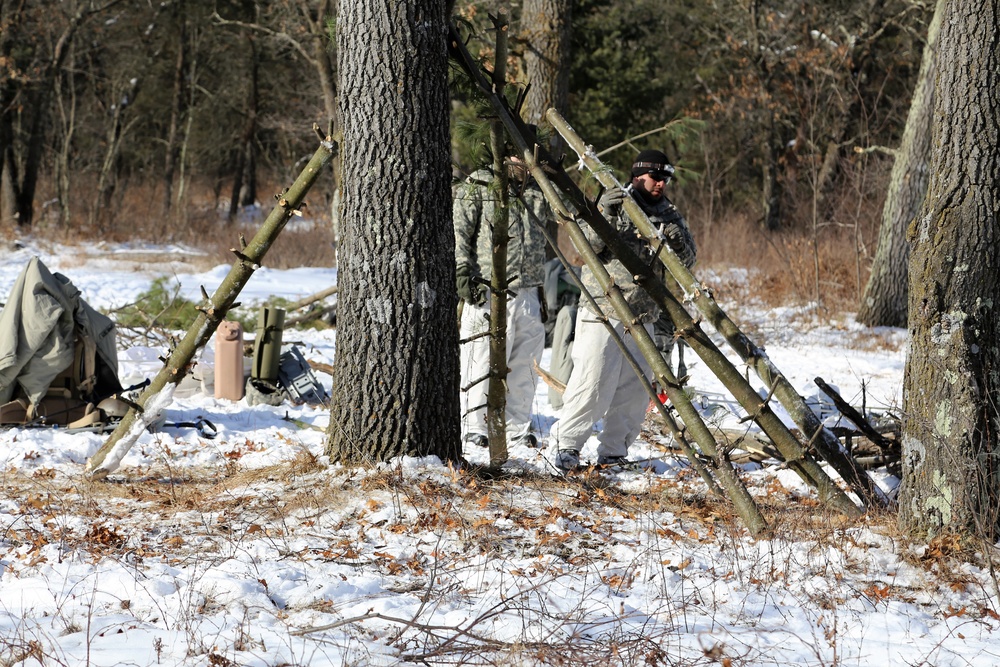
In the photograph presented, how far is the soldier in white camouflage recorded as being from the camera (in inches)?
243

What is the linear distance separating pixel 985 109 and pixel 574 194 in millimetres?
1795

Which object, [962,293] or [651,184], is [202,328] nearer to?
[651,184]

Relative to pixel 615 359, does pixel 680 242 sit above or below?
above

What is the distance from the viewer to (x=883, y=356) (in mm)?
9742

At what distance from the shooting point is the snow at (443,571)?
3.26 meters

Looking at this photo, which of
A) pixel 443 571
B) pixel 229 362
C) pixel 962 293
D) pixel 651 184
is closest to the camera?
pixel 443 571

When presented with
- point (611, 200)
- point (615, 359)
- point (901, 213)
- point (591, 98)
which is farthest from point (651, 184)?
point (591, 98)

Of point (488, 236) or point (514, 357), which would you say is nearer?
point (488, 236)

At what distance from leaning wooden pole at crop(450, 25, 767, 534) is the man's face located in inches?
39.6

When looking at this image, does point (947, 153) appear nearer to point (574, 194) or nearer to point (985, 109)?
point (985, 109)

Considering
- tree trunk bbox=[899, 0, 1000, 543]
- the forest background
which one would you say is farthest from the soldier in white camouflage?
the forest background

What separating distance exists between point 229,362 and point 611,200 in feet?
11.1

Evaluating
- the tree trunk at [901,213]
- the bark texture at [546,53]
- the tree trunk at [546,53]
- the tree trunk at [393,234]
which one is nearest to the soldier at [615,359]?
the tree trunk at [393,234]

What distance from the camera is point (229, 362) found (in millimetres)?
7219
